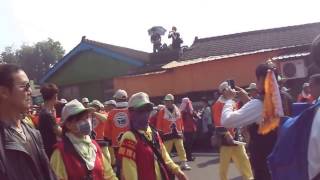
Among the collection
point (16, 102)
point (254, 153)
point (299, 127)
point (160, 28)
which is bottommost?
point (254, 153)

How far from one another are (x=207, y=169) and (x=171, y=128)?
141cm

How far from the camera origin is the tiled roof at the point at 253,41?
20.0 meters

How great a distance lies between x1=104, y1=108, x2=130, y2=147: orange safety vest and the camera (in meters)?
10.8

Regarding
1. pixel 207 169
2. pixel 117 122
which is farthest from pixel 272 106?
pixel 207 169

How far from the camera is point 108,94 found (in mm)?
24734

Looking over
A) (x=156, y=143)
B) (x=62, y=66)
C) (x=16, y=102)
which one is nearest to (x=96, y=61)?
(x=62, y=66)

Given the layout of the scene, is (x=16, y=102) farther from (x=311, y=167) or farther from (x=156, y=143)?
(x=156, y=143)

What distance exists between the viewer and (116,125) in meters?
10.9

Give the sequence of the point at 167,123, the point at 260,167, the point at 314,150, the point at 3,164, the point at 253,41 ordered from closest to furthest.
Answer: the point at 314,150
the point at 3,164
the point at 260,167
the point at 167,123
the point at 253,41

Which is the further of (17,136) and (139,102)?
(139,102)

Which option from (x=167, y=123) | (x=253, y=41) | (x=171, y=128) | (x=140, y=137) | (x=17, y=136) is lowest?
(x=171, y=128)

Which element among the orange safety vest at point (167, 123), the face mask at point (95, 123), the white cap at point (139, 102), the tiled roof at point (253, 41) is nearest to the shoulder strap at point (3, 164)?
the white cap at point (139, 102)

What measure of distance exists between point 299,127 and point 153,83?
17.4 meters

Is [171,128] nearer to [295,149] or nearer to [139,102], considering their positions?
[139,102]
